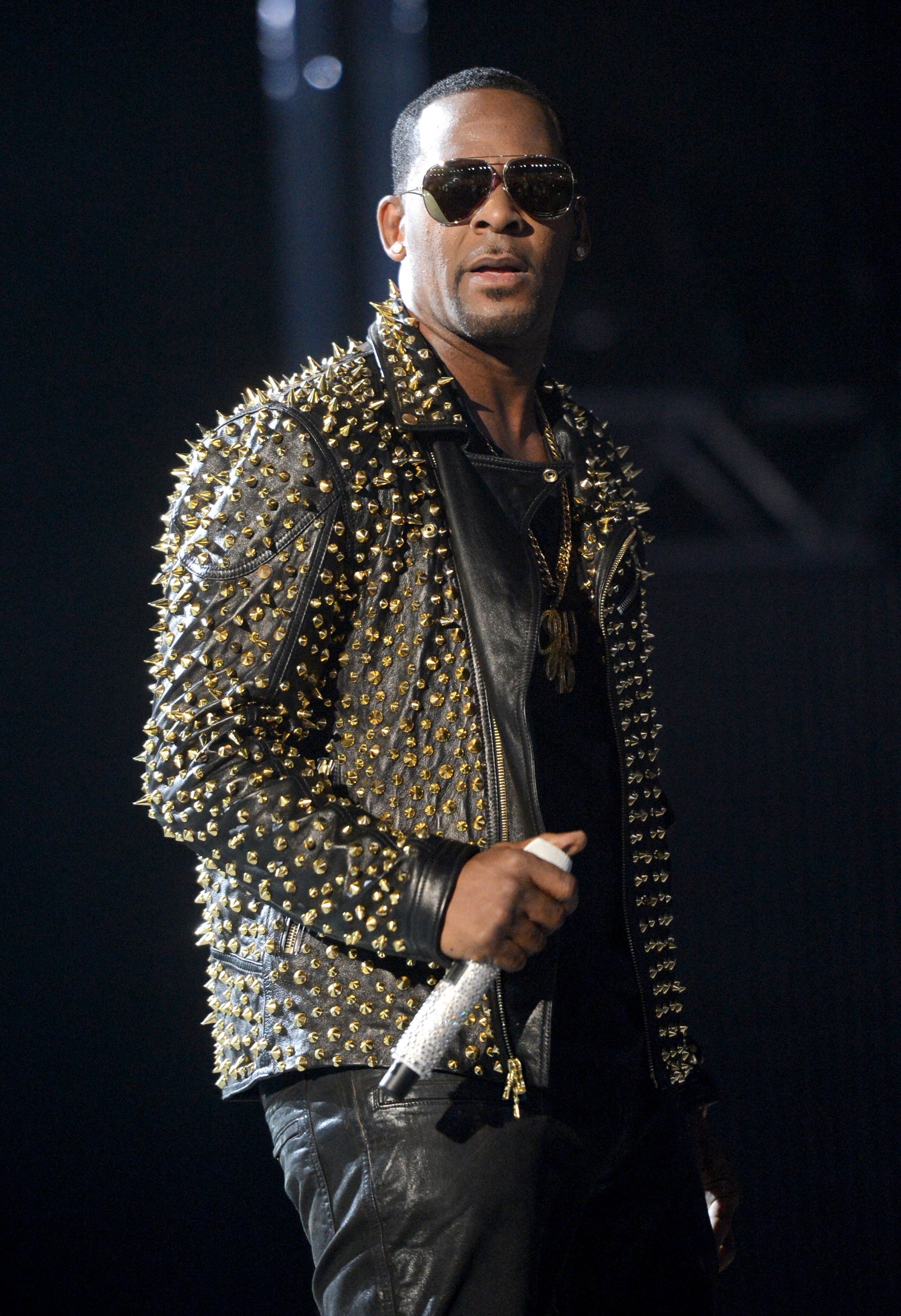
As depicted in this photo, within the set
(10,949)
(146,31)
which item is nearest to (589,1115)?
(10,949)

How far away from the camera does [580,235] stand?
2.07 meters

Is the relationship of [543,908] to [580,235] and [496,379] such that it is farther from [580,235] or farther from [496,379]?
[580,235]

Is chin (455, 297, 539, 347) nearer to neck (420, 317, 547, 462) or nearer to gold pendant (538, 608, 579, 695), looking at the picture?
neck (420, 317, 547, 462)

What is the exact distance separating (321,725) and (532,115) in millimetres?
913

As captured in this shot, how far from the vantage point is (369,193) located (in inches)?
140

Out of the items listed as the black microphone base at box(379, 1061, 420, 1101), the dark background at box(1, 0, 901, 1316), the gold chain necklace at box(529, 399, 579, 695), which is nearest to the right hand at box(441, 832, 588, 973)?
the black microphone base at box(379, 1061, 420, 1101)

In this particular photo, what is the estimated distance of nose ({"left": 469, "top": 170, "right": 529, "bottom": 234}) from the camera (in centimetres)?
183

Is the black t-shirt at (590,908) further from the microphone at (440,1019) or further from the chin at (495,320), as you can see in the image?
the microphone at (440,1019)

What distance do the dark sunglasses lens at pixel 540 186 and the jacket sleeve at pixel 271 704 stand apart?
0.48m

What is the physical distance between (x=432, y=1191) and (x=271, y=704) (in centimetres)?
56

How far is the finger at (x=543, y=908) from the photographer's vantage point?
4.46ft

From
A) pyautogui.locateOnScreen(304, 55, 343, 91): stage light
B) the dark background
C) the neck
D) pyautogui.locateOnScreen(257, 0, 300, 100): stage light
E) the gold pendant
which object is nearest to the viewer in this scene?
the gold pendant

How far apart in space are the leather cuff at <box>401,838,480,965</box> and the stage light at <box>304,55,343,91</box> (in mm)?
2519

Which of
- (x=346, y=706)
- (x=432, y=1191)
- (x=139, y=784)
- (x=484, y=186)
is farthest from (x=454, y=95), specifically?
(x=139, y=784)
